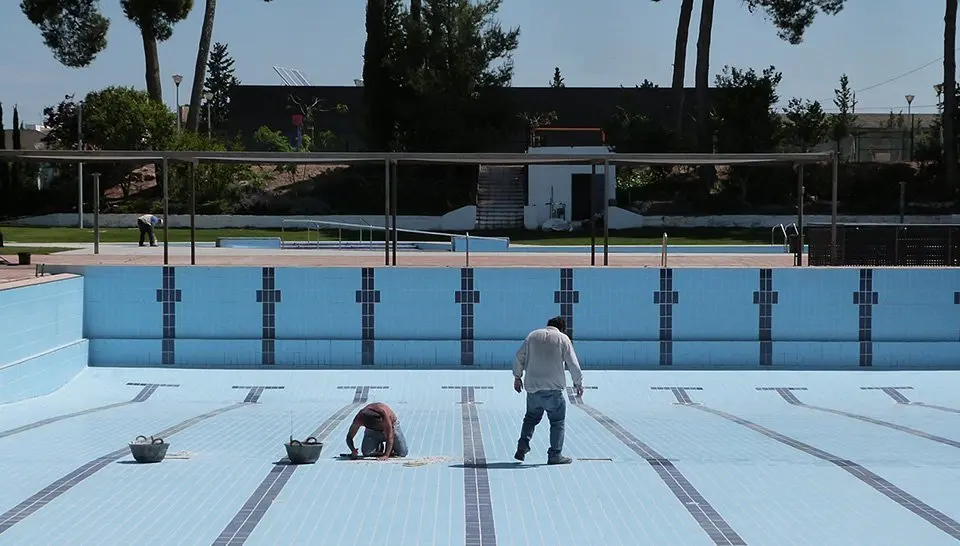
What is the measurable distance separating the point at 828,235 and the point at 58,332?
12.0m

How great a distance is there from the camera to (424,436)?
41.9 ft

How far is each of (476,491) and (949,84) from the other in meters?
34.3

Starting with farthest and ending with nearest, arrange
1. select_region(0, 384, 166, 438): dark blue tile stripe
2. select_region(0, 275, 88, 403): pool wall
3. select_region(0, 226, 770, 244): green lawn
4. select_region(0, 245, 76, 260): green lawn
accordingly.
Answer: select_region(0, 226, 770, 244): green lawn, select_region(0, 245, 76, 260): green lawn, select_region(0, 275, 88, 403): pool wall, select_region(0, 384, 166, 438): dark blue tile stripe

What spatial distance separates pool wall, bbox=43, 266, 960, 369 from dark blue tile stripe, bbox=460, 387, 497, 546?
12.4 feet

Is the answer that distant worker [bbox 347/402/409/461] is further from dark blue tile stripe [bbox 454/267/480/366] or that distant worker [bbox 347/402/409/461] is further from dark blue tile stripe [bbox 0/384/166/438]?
dark blue tile stripe [bbox 454/267/480/366]

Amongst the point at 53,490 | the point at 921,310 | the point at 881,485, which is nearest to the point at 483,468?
the point at 881,485

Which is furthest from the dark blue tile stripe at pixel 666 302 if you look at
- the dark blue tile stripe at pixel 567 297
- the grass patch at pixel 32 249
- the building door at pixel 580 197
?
the building door at pixel 580 197

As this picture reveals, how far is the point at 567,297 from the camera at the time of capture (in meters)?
17.6

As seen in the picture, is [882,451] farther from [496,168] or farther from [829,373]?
[496,168]

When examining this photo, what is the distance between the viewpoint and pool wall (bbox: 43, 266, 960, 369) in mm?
17469

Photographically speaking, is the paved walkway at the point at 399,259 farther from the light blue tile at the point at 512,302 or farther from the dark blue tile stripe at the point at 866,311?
the dark blue tile stripe at the point at 866,311

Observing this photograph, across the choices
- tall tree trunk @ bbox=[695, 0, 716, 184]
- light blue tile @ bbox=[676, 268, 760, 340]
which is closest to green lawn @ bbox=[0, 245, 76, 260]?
light blue tile @ bbox=[676, 268, 760, 340]

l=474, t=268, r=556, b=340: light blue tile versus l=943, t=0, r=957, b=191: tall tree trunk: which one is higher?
l=943, t=0, r=957, b=191: tall tree trunk

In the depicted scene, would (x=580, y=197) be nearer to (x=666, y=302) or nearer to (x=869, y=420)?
(x=666, y=302)
